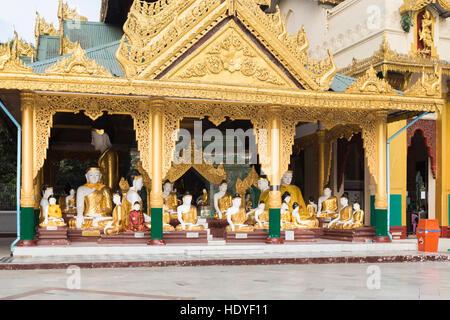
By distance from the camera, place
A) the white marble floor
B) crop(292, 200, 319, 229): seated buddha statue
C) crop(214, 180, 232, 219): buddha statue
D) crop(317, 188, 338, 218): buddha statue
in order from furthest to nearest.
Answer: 1. crop(317, 188, 338, 218): buddha statue
2. crop(214, 180, 232, 219): buddha statue
3. crop(292, 200, 319, 229): seated buddha statue
4. the white marble floor

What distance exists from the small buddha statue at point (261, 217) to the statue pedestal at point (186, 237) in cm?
143

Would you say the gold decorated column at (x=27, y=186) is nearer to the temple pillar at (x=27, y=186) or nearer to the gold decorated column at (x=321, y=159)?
the temple pillar at (x=27, y=186)

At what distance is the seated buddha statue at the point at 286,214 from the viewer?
13578 mm

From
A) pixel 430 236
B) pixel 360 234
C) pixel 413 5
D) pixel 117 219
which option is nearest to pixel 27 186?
pixel 117 219

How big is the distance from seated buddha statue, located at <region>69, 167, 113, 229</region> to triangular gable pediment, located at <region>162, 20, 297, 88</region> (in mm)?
3376

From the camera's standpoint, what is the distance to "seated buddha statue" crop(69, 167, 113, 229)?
12.9 m

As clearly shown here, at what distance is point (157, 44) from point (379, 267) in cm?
655

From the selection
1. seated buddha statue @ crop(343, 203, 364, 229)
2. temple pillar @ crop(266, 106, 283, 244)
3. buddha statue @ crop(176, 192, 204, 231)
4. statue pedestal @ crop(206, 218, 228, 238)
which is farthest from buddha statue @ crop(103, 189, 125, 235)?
seated buddha statue @ crop(343, 203, 364, 229)

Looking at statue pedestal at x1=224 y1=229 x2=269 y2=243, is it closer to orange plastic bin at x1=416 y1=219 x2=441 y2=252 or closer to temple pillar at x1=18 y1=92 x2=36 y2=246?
orange plastic bin at x1=416 y1=219 x2=441 y2=252

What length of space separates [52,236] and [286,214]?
18.2ft

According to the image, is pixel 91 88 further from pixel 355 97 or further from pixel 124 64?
pixel 355 97

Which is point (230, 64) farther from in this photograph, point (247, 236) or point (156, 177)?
point (247, 236)

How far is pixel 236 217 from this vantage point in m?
13.1

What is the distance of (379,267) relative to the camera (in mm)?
11203
